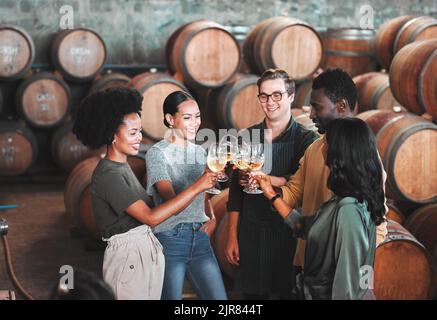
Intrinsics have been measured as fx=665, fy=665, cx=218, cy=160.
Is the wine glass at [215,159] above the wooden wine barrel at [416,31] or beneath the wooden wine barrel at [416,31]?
beneath

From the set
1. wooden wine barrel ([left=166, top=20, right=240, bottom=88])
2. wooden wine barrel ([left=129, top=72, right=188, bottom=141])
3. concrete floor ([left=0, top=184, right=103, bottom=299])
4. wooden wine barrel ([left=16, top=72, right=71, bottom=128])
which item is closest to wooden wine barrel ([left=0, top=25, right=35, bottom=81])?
wooden wine barrel ([left=16, top=72, right=71, bottom=128])

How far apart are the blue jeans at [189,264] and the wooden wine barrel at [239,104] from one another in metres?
3.99

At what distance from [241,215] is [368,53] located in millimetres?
4938

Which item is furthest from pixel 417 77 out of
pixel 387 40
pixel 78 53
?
pixel 78 53

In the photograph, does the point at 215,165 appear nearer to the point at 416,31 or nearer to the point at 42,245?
the point at 42,245

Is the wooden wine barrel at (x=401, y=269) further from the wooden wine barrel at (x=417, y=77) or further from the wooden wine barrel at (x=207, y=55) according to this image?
the wooden wine barrel at (x=207, y=55)

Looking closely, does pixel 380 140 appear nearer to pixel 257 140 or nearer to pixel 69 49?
pixel 257 140

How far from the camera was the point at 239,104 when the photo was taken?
6.73 metres

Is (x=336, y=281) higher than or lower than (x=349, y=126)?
lower

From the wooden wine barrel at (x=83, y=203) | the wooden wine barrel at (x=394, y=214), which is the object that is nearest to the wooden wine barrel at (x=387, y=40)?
the wooden wine barrel at (x=394, y=214)

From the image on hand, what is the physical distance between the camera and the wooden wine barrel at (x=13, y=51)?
25.4ft

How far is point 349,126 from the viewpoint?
2.37 metres
